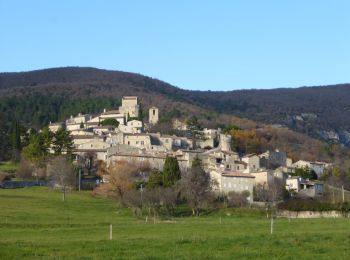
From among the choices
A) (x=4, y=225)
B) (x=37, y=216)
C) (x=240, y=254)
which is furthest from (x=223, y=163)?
(x=240, y=254)

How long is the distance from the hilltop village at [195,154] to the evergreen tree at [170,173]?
701 cm

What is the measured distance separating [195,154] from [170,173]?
24.0 metres

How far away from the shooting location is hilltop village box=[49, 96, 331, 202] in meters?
86.5

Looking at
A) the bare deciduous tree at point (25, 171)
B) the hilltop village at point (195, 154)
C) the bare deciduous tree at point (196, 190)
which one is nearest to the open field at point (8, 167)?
the bare deciduous tree at point (25, 171)

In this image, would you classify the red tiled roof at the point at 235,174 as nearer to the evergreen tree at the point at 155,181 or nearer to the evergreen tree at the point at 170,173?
the evergreen tree at the point at 170,173

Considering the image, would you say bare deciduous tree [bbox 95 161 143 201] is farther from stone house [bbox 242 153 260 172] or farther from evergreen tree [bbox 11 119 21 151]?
evergreen tree [bbox 11 119 21 151]

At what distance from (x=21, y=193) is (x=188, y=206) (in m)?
17.2

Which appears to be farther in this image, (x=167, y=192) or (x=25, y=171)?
(x=25, y=171)

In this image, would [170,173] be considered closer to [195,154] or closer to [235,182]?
[235,182]

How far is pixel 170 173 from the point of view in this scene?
77.3 metres

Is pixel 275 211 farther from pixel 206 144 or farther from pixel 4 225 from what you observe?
pixel 206 144

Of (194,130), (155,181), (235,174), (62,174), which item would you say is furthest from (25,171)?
(194,130)

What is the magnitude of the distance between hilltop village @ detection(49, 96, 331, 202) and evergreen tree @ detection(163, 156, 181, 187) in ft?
23.0

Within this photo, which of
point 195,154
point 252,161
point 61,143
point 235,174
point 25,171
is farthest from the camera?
point 252,161
